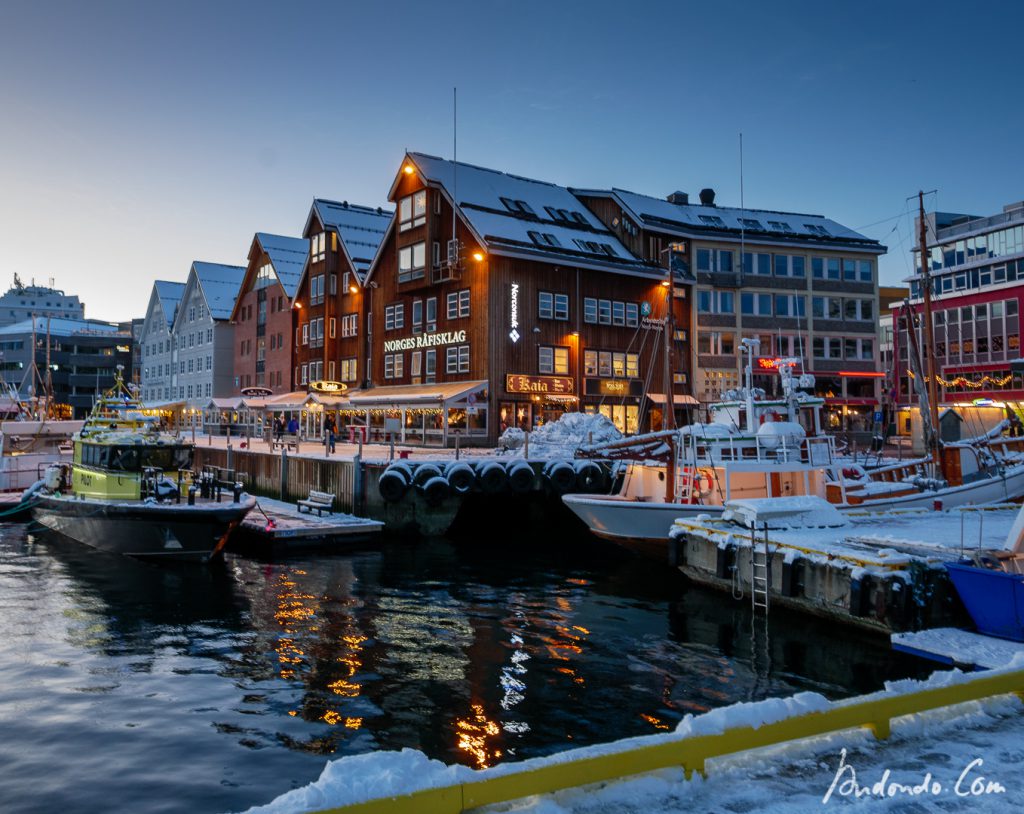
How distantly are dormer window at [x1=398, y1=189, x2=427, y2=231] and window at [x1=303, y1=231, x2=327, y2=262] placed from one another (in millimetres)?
10561

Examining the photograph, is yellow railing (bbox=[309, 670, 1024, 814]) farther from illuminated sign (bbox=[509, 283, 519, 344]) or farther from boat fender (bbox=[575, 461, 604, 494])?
illuminated sign (bbox=[509, 283, 519, 344])

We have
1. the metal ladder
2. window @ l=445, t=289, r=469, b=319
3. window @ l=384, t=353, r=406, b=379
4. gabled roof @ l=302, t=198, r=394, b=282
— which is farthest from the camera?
gabled roof @ l=302, t=198, r=394, b=282

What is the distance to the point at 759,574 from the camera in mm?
18078

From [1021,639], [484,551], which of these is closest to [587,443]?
[484,551]

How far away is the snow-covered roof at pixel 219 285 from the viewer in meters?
73.1

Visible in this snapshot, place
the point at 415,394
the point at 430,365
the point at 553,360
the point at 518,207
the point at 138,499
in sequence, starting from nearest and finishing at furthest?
the point at 138,499 < the point at 415,394 < the point at 553,360 < the point at 430,365 < the point at 518,207

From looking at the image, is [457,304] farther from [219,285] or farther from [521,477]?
[219,285]

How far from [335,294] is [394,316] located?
8535 mm

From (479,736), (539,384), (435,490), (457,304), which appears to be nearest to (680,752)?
(479,736)

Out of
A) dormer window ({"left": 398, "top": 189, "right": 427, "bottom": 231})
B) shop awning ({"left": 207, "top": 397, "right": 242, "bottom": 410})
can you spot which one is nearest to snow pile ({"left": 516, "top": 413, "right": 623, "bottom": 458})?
dormer window ({"left": 398, "top": 189, "right": 427, "bottom": 231})

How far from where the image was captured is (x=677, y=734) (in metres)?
6.06

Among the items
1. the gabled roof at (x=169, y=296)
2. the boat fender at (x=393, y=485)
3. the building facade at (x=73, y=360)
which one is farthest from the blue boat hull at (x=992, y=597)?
the building facade at (x=73, y=360)

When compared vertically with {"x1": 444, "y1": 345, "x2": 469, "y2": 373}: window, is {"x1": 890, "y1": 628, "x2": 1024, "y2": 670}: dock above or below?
below

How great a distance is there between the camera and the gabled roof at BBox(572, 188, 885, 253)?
51.8 metres
